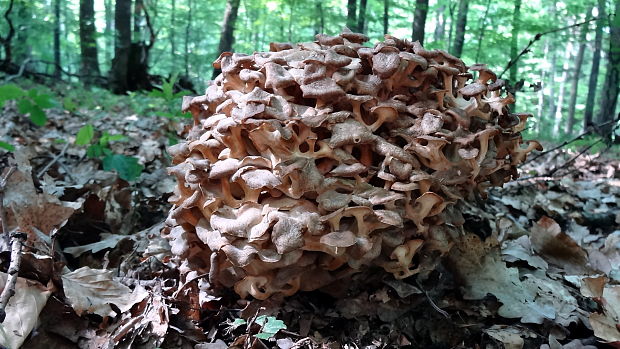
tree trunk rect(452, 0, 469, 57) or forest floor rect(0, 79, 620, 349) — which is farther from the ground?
tree trunk rect(452, 0, 469, 57)

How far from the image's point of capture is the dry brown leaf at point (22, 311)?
6.73ft

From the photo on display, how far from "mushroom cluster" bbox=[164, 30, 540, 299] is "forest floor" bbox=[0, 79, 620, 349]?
0.21m

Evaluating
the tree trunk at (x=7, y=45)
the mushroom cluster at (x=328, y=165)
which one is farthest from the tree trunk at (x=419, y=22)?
the tree trunk at (x=7, y=45)

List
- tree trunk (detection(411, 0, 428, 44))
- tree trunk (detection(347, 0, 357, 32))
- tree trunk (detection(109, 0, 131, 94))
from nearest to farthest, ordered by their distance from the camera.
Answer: tree trunk (detection(411, 0, 428, 44))
tree trunk (detection(109, 0, 131, 94))
tree trunk (detection(347, 0, 357, 32))

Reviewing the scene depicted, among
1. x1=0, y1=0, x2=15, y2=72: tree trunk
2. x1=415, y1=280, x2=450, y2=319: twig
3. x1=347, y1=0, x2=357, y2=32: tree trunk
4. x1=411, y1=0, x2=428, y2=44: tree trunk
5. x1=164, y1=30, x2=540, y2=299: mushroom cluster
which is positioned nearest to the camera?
x1=164, y1=30, x2=540, y2=299: mushroom cluster

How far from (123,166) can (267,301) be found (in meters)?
2.23

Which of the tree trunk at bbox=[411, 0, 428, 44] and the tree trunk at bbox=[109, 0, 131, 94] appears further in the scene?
the tree trunk at bbox=[109, 0, 131, 94]

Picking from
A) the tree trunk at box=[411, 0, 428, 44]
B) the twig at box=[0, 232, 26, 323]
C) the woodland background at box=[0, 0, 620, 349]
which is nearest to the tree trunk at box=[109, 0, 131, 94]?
the tree trunk at box=[411, 0, 428, 44]

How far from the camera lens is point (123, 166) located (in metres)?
4.20

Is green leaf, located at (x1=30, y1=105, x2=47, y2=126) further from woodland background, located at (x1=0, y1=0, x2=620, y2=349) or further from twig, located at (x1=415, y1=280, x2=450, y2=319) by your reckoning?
twig, located at (x1=415, y1=280, x2=450, y2=319)

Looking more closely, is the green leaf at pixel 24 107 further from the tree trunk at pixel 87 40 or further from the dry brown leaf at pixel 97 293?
the tree trunk at pixel 87 40

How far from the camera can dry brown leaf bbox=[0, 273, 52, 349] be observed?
2053mm

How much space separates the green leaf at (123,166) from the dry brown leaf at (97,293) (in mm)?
1701

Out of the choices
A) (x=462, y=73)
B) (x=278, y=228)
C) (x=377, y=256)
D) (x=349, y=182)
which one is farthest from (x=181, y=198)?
(x=462, y=73)
